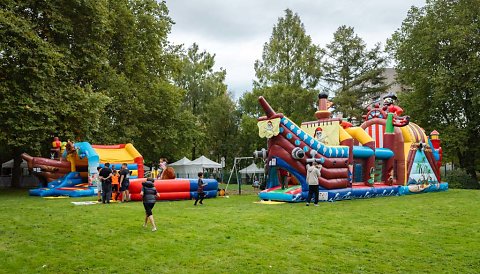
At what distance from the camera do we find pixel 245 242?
319 inches

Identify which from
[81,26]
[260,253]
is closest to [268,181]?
[260,253]

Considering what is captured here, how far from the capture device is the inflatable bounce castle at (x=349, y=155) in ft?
49.4

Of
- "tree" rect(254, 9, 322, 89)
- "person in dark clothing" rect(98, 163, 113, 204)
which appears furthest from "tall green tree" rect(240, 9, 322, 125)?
"person in dark clothing" rect(98, 163, 113, 204)

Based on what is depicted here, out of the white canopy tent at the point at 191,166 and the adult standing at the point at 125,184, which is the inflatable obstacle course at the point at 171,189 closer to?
the adult standing at the point at 125,184

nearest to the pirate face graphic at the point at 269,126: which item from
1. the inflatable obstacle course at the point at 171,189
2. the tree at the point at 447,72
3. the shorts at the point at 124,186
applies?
the inflatable obstacle course at the point at 171,189

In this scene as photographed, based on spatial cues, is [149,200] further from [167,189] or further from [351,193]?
[351,193]

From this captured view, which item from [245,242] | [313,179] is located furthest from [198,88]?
[245,242]

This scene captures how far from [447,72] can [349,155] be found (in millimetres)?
14452

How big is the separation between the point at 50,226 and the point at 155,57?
63.4 ft

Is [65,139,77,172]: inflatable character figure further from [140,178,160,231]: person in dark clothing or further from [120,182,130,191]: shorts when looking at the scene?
[140,178,160,231]: person in dark clothing

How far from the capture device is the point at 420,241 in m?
8.14

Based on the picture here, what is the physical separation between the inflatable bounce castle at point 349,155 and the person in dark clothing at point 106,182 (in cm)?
538

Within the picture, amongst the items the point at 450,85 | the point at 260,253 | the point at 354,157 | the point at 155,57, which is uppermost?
the point at 155,57

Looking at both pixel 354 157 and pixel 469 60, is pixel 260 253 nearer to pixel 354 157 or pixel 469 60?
pixel 354 157
